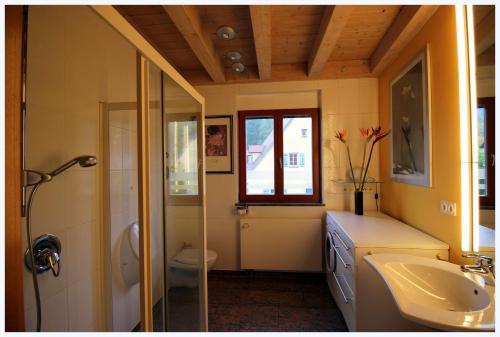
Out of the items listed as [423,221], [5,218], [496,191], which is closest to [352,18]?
[496,191]

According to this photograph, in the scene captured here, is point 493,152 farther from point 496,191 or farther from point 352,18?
point 352,18

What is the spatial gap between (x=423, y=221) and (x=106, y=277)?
2335 millimetres

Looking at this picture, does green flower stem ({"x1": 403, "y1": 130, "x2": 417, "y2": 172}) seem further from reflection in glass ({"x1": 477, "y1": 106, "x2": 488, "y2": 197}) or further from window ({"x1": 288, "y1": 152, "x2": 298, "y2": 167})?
window ({"x1": 288, "y1": 152, "x2": 298, "y2": 167})

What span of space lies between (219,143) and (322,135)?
4.15 ft

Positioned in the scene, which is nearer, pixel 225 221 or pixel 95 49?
pixel 95 49

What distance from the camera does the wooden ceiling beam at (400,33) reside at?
149 cm

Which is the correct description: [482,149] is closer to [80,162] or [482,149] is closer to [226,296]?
[80,162]

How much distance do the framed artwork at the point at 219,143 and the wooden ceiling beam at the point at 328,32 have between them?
1141 mm

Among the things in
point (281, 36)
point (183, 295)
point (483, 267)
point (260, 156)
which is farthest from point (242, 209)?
point (483, 267)

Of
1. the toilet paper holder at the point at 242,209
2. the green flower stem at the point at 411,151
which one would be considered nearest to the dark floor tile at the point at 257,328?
the toilet paper holder at the point at 242,209

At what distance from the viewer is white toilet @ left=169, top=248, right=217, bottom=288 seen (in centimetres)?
126

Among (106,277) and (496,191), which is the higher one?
(496,191)

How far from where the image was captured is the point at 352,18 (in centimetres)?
170

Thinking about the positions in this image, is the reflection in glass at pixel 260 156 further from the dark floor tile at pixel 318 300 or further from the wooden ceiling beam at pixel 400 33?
the wooden ceiling beam at pixel 400 33
